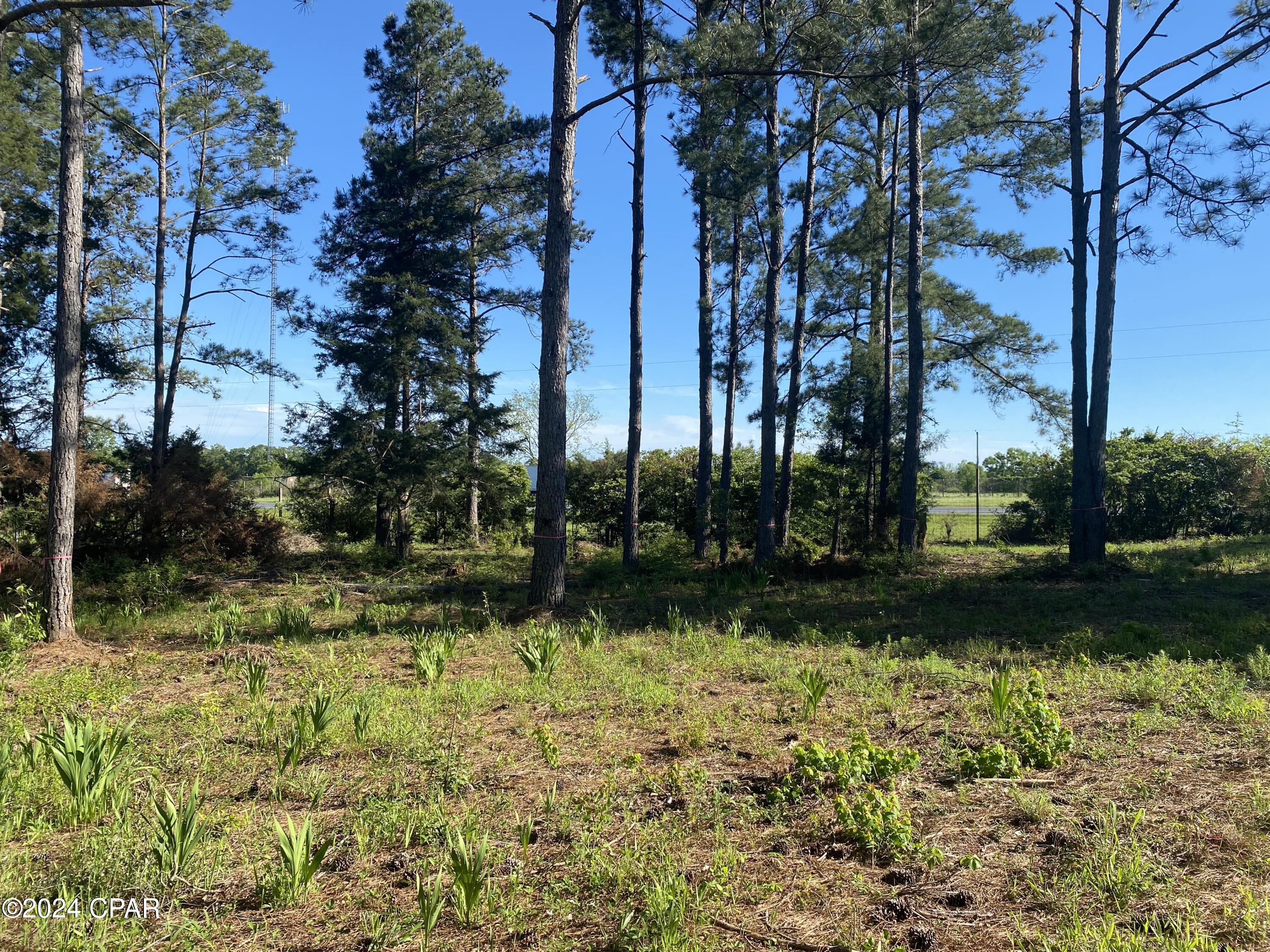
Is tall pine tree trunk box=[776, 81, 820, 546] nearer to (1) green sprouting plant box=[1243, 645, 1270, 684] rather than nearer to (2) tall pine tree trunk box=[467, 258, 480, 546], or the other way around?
(2) tall pine tree trunk box=[467, 258, 480, 546]

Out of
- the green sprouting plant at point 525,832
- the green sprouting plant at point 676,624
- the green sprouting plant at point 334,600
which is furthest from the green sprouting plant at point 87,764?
the green sprouting plant at point 334,600

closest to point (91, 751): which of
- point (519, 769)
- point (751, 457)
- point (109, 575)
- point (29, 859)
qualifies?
point (29, 859)

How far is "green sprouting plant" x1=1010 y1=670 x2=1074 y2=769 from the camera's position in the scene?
3.71 metres

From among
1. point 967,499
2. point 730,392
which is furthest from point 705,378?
point 967,499

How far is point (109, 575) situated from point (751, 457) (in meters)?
14.7

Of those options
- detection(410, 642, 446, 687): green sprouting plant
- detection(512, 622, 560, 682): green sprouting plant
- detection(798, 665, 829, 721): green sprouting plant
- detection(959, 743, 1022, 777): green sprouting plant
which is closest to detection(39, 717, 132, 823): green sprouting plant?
detection(410, 642, 446, 687): green sprouting plant

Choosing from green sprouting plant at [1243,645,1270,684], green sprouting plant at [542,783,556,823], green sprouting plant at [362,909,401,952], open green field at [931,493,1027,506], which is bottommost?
green sprouting plant at [362,909,401,952]

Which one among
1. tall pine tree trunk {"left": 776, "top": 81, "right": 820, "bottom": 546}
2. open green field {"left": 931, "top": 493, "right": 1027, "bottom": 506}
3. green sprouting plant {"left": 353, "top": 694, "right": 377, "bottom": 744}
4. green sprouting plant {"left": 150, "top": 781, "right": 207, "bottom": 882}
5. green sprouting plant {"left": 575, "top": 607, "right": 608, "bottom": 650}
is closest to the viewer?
green sprouting plant {"left": 150, "top": 781, "right": 207, "bottom": 882}

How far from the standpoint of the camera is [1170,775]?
3475 millimetres

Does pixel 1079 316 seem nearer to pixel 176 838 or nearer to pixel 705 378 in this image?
pixel 705 378

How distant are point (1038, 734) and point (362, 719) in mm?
3932

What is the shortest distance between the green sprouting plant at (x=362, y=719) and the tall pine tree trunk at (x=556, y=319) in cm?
448

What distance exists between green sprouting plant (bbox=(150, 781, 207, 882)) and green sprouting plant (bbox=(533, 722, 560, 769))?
1674 millimetres

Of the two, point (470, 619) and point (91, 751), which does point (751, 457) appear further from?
point (91, 751)
